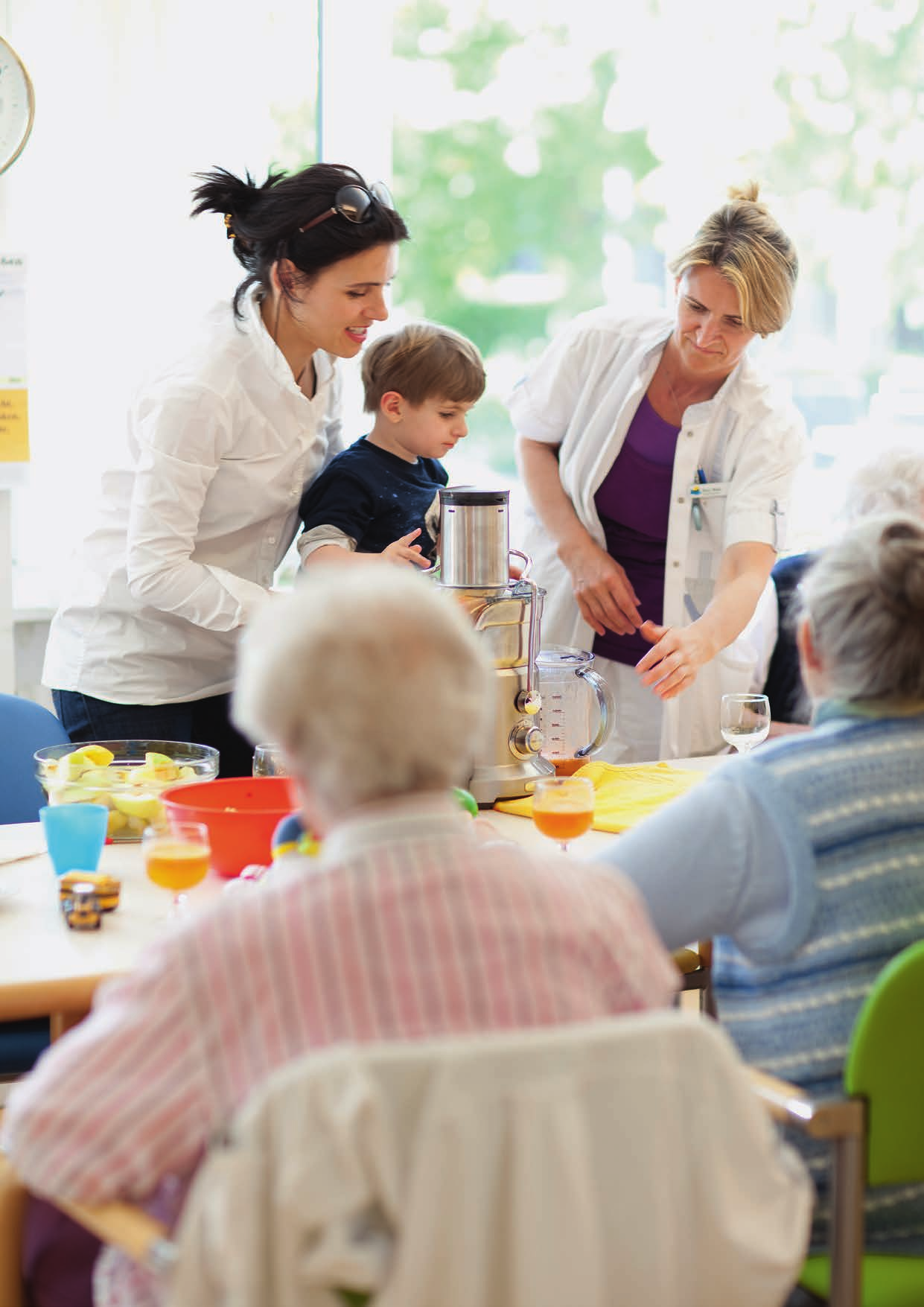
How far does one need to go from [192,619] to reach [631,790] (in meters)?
0.77

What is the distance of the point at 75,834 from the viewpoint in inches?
71.6

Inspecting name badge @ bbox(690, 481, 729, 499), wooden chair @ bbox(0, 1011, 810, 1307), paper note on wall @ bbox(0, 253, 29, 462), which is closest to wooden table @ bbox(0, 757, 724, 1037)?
wooden chair @ bbox(0, 1011, 810, 1307)

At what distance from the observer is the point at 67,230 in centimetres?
335

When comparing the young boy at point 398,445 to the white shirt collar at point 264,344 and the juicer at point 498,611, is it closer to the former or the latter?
the white shirt collar at point 264,344

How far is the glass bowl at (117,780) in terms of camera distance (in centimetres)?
198

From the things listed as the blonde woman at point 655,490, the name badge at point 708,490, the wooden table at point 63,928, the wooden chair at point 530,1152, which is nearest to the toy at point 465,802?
the wooden table at point 63,928

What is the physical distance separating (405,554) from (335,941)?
59.0 inches

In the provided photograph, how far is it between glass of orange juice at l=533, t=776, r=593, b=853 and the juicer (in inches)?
13.7

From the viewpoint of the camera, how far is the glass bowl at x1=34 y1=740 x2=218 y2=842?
1.98 m

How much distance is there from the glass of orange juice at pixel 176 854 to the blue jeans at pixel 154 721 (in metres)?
0.96

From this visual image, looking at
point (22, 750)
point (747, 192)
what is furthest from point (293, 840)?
point (747, 192)

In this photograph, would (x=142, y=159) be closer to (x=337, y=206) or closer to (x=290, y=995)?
(x=337, y=206)

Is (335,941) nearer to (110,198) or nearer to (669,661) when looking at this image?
(669,661)

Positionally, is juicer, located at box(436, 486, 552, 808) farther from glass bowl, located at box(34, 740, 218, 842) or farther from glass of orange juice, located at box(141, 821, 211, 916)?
glass of orange juice, located at box(141, 821, 211, 916)
